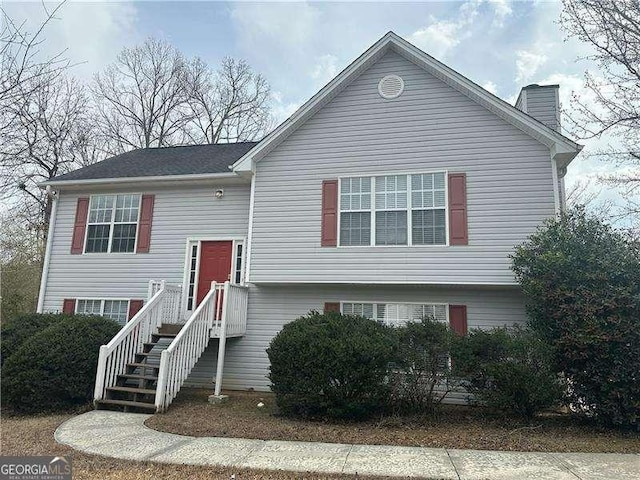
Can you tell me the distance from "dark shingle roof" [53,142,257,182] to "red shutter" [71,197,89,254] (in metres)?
0.71

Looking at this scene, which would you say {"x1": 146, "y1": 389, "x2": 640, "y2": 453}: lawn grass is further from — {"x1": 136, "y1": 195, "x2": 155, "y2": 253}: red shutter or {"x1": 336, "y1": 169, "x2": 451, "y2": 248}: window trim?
{"x1": 136, "y1": 195, "x2": 155, "y2": 253}: red shutter

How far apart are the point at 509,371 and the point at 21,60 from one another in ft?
25.3

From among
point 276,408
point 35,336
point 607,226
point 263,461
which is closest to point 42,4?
point 263,461

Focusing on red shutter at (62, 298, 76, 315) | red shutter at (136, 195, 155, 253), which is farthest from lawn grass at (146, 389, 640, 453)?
red shutter at (62, 298, 76, 315)

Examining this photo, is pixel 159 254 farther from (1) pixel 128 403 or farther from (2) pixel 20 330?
(1) pixel 128 403

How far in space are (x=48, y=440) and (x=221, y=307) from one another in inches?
167

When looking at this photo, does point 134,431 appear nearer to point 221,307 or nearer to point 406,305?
point 221,307

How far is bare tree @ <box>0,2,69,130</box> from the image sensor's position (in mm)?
4465

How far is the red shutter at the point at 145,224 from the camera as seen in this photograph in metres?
10.7

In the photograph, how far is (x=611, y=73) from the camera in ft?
32.1

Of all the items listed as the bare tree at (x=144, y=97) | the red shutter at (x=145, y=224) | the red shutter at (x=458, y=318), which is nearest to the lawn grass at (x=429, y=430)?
the red shutter at (x=458, y=318)

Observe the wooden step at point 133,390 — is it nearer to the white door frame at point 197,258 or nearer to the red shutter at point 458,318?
the white door frame at point 197,258

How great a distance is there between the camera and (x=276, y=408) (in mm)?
7781

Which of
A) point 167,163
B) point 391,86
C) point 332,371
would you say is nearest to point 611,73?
point 391,86
